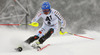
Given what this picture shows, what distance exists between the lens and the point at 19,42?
3.65 metres

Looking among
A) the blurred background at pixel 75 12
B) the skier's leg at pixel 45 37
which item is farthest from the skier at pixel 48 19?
the blurred background at pixel 75 12

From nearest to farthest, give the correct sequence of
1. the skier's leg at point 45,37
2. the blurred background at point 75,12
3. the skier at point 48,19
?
the skier's leg at point 45,37, the skier at point 48,19, the blurred background at point 75,12

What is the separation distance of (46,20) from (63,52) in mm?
1167

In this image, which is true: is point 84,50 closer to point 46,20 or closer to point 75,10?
point 46,20

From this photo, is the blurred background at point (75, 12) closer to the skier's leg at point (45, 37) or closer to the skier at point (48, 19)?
the skier at point (48, 19)

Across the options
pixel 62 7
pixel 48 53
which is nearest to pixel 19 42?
pixel 48 53

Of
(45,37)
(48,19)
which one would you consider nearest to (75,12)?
(48,19)

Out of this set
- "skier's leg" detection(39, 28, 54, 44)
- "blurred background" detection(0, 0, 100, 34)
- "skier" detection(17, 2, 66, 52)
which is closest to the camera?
Result: "skier's leg" detection(39, 28, 54, 44)

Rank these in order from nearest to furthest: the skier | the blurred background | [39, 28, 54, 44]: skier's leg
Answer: [39, 28, 54, 44]: skier's leg
the skier
the blurred background

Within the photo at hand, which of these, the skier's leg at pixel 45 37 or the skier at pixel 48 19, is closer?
the skier's leg at pixel 45 37

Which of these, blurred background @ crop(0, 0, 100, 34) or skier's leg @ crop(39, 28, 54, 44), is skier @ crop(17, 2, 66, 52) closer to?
skier's leg @ crop(39, 28, 54, 44)

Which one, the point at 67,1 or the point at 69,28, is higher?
the point at 67,1

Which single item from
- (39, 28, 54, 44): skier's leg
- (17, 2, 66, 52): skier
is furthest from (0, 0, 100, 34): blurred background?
(39, 28, 54, 44): skier's leg

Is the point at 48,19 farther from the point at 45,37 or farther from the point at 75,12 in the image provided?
the point at 75,12
